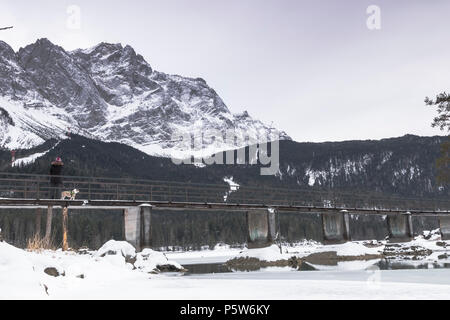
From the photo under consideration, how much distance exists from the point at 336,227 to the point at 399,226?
1955 centimetres

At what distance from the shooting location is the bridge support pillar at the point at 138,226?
34594mm

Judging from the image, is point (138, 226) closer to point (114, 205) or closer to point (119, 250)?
point (114, 205)

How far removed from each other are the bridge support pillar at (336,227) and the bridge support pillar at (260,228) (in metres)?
11.5

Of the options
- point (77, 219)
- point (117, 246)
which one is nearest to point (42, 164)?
point (77, 219)

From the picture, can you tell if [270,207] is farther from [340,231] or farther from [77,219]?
[77,219]

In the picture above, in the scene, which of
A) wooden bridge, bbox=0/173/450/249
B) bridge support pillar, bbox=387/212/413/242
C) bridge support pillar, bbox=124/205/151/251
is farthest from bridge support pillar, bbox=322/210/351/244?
bridge support pillar, bbox=124/205/151/251

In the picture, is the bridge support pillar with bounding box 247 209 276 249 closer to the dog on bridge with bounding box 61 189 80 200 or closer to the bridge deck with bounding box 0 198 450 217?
the bridge deck with bounding box 0 198 450 217

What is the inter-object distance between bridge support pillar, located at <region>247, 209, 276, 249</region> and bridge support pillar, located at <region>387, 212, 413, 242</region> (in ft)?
100

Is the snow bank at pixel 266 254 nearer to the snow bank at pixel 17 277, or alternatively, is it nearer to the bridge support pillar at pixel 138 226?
the bridge support pillar at pixel 138 226

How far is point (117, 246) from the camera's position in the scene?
2761 cm

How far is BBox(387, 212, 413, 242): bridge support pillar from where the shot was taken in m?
69.5

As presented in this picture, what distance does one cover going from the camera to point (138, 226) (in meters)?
34.9

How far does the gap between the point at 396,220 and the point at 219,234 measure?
283 ft
